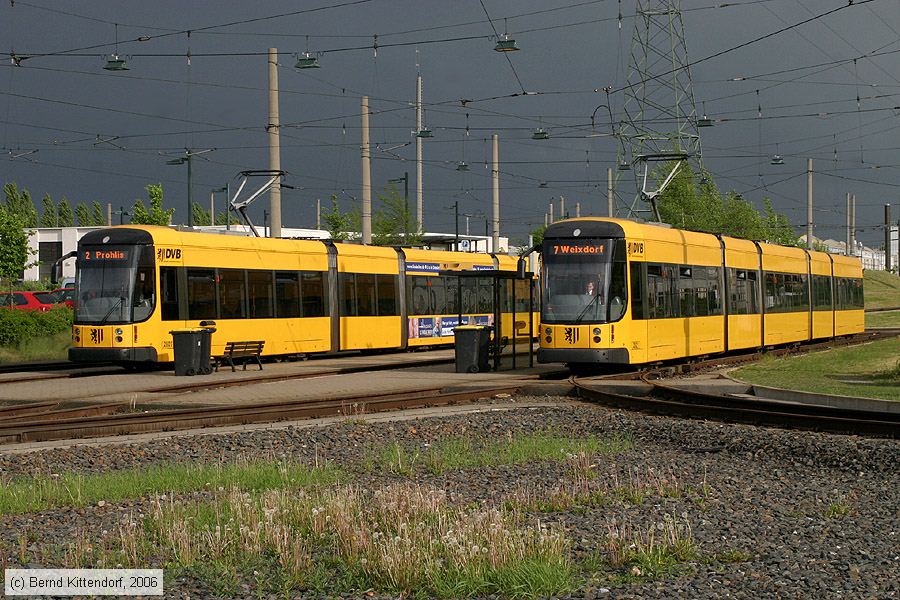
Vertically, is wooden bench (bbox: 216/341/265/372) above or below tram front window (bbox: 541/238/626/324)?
below

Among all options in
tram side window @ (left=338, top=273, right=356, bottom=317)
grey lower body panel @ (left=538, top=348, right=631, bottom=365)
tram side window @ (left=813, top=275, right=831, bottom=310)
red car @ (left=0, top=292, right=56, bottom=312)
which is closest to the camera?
grey lower body panel @ (left=538, top=348, right=631, bottom=365)

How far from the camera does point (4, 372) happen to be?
28141 millimetres

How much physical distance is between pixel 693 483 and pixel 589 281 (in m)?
13.0

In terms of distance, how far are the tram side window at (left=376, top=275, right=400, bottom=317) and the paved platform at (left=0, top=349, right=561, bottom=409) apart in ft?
14.2

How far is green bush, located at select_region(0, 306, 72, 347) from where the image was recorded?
34312 millimetres

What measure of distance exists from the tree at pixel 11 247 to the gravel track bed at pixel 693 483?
33.4 metres

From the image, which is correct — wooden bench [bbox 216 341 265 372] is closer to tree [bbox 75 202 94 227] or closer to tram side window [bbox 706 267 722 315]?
tram side window [bbox 706 267 722 315]

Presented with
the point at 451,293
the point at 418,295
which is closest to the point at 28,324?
the point at 418,295

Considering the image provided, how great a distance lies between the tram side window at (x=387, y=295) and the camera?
33.3m

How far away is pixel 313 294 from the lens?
99.6 ft

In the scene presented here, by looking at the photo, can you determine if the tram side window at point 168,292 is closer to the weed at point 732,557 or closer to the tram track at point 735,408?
the tram track at point 735,408

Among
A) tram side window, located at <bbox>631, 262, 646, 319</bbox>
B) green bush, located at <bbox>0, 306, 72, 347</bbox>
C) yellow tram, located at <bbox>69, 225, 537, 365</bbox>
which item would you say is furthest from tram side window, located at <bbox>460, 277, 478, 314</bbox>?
tram side window, located at <bbox>631, 262, 646, 319</bbox>

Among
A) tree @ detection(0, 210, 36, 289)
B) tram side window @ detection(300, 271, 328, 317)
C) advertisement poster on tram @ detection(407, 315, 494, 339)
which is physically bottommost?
advertisement poster on tram @ detection(407, 315, 494, 339)

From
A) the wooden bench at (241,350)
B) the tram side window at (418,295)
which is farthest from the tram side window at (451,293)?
the wooden bench at (241,350)
